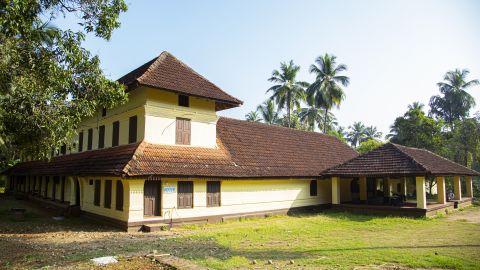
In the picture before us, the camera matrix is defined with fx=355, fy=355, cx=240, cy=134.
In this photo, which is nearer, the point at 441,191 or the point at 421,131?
the point at 441,191

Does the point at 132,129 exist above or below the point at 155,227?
above

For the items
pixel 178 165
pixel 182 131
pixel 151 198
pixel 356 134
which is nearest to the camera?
pixel 151 198

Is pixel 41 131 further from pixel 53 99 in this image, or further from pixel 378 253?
pixel 378 253

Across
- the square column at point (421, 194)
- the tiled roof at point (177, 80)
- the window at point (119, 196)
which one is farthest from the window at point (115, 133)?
the square column at point (421, 194)

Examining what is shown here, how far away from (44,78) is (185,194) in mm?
8547

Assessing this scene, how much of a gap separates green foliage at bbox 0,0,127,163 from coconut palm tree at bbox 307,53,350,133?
1283 inches

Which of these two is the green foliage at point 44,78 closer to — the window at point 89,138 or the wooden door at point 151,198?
the wooden door at point 151,198

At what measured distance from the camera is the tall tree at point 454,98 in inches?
1830

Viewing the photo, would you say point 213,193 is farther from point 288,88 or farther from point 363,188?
point 288,88

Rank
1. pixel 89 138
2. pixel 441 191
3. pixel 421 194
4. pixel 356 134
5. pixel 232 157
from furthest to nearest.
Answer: pixel 356 134
pixel 441 191
pixel 89 138
pixel 232 157
pixel 421 194

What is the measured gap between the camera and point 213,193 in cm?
1702

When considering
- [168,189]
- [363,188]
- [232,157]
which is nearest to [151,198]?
[168,189]

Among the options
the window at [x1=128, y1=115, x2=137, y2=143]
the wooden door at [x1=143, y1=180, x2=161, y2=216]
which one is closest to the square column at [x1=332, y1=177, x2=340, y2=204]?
the wooden door at [x1=143, y1=180, x2=161, y2=216]

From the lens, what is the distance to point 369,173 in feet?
63.6
